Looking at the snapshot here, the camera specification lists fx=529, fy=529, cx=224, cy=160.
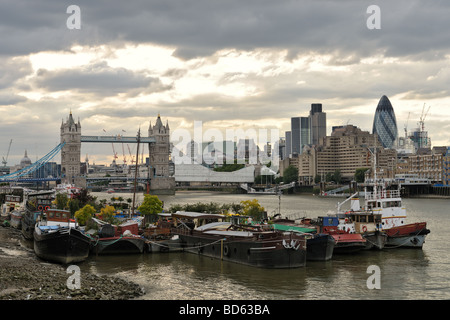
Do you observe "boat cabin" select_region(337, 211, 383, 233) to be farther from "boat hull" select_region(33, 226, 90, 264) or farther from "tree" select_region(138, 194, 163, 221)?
"tree" select_region(138, 194, 163, 221)

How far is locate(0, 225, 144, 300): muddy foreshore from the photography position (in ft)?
60.9

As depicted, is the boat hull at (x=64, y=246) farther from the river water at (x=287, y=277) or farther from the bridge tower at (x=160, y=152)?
the bridge tower at (x=160, y=152)

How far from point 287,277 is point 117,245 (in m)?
11.5

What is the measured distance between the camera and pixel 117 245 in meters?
31.9

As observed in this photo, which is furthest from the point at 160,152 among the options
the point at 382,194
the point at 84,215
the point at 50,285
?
the point at 50,285

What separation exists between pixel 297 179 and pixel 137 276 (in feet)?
552

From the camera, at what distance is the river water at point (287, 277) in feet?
73.6

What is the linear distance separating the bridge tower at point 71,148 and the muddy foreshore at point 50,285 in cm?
14052

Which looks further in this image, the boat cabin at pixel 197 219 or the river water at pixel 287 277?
the boat cabin at pixel 197 219

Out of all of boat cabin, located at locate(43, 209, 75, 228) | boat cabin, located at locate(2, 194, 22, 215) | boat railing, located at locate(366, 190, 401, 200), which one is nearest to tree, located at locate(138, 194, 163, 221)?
boat cabin, located at locate(43, 209, 75, 228)

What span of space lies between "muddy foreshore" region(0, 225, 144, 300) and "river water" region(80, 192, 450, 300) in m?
1.23

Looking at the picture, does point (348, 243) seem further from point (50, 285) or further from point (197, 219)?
point (50, 285)

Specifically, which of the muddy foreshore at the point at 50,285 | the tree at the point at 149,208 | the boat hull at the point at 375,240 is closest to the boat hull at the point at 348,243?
the boat hull at the point at 375,240
